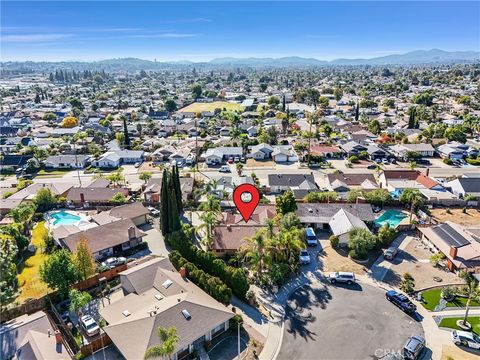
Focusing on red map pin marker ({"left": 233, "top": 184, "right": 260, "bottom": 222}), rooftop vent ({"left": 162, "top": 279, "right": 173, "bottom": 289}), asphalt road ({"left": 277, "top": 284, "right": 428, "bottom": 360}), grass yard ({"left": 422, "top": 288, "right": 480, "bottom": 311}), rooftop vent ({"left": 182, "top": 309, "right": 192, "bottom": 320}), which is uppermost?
red map pin marker ({"left": 233, "top": 184, "right": 260, "bottom": 222})

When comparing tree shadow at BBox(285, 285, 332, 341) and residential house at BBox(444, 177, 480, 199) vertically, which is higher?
residential house at BBox(444, 177, 480, 199)

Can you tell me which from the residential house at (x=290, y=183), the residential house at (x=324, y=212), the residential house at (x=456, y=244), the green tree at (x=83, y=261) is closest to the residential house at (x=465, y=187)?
the residential house at (x=456, y=244)

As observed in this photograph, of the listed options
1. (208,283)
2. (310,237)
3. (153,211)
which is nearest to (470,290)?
(310,237)

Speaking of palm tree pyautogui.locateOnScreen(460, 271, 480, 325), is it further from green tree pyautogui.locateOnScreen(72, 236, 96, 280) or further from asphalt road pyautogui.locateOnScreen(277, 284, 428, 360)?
green tree pyautogui.locateOnScreen(72, 236, 96, 280)

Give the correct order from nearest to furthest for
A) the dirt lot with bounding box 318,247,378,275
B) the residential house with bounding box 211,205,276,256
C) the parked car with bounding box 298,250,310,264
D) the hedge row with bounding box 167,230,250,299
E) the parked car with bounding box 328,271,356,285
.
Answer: the hedge row with bounding box 167,230,250,299
the parked car with bounding box 328,271,356,285
the dirt lot with bounding box 318,247,378,275
the parked car with bounding box 298,250,310,264
the residential house with bounding box 211,205,276,256

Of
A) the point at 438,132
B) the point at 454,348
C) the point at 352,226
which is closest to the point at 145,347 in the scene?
the point at 454,348

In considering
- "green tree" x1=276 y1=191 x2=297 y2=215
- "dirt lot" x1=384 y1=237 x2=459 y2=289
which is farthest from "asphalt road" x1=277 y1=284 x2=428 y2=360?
"green tree" x1=276 y1=191 x2=297 y2=215
